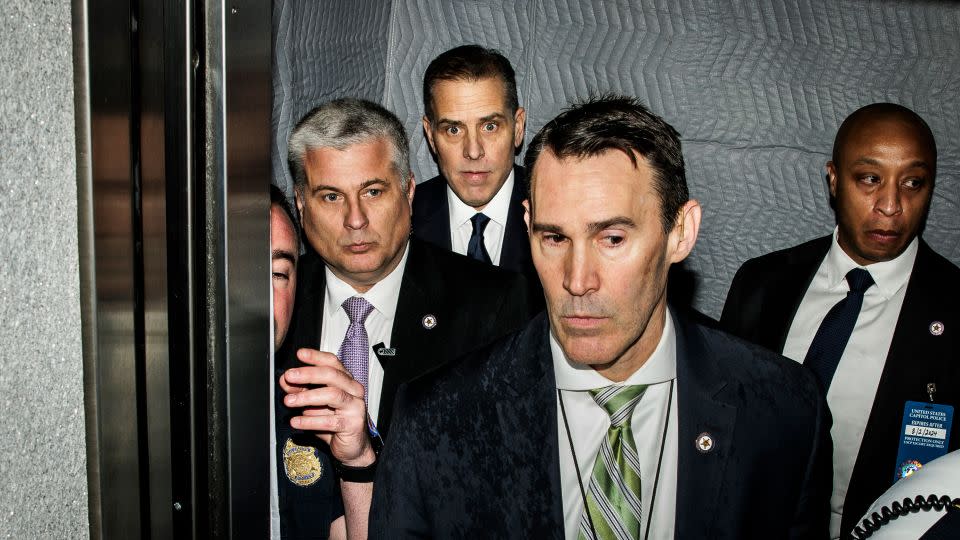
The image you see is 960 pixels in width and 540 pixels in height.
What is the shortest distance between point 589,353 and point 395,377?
767mm

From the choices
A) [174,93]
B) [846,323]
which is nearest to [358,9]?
[846,323]

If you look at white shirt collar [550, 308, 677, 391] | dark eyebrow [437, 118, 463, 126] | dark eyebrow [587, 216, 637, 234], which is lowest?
white shirt collar [550, 308, 677, 391]

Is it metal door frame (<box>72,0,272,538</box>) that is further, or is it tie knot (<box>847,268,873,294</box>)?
tie knot (<box>847,268,873,294</box>)

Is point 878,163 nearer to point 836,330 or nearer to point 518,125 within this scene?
point 836,330

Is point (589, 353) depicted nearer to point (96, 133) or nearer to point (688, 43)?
point (96, 133)

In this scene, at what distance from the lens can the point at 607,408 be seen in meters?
1.50

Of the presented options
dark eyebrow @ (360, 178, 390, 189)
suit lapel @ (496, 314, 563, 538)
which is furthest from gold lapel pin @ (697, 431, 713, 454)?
dark eyebrow @ (360, 178, 390, 189)

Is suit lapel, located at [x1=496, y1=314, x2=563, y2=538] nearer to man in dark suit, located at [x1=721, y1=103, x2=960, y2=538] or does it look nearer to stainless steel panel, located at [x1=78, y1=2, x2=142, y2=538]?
stainless steel panel, located at [x1=78, y1=2, x2=142, y2=538]

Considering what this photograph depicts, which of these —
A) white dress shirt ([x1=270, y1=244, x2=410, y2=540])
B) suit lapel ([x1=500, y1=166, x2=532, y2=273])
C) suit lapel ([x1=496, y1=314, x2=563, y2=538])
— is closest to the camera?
suit lapel ([x1=496, y1=314, x2=563, y2=538])

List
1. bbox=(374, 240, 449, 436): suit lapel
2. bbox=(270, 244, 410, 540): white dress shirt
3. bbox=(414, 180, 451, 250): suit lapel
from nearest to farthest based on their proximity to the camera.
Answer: bbox=(374, 240, 449, 436): suit lapel, bbox=(270, 244, 410, 540): white dress shirt, bbox=(414, 180, 451, 250): suit lapel

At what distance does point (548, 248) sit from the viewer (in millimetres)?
1434

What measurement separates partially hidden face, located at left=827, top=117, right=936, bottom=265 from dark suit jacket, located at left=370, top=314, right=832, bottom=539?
96 cm

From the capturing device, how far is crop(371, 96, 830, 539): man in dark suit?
1.39 meters

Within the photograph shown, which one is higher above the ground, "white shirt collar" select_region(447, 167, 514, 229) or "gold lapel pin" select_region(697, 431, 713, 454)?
"white shirt collar" select_region(447, 167, 514, 229)
